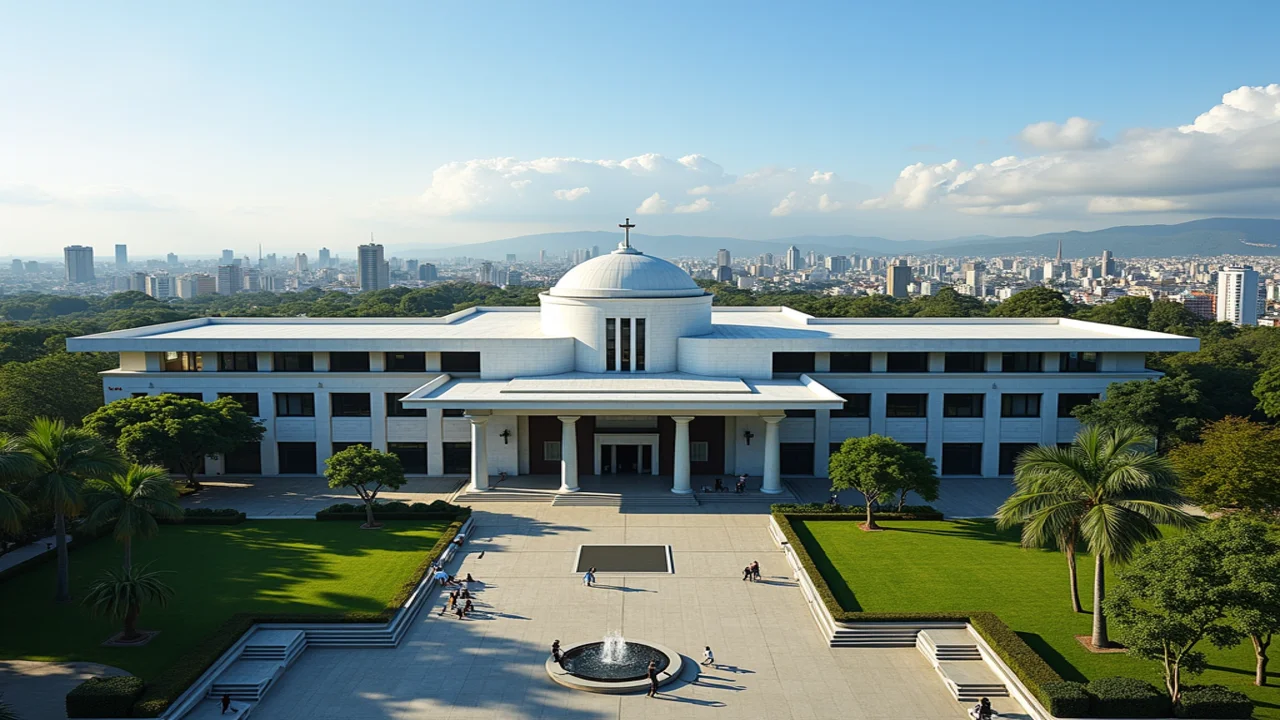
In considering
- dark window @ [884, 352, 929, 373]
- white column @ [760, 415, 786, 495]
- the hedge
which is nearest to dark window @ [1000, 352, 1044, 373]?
dark window @ [884, 352, 929, 373]

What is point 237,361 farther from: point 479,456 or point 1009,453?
point 1009,453

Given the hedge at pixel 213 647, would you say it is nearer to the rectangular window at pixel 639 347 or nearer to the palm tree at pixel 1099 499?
the palm tree at pixel 1099 499

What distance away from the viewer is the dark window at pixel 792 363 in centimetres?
5359

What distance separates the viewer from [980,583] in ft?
112

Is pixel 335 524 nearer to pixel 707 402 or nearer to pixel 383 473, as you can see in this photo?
pixel 383 473

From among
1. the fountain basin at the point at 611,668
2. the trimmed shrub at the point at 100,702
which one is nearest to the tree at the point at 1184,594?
the fountain basin at the point at 611,668

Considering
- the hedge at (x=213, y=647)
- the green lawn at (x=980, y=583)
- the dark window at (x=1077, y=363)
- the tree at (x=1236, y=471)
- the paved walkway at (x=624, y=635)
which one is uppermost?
the dark window at (x=1077, y=363)

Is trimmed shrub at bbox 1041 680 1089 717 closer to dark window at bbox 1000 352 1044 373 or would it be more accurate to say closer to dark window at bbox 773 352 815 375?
dark window at bbox 773 352 815 375

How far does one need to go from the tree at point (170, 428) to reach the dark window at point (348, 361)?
617 cm

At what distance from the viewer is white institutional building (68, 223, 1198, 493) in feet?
170

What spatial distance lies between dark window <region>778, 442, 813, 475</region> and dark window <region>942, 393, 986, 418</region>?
27.6ft

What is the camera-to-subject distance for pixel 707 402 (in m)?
45.4

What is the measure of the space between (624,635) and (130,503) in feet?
58.7

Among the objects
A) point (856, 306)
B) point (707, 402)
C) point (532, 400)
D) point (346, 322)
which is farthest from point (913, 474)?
point (856, 306)
